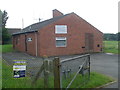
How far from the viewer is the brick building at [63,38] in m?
20.0

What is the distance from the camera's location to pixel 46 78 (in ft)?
17.3

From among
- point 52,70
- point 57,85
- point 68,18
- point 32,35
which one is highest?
point 68,18

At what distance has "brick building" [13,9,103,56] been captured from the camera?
65.8ft

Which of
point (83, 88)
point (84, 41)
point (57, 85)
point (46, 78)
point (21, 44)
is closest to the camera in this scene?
point (57, 85)

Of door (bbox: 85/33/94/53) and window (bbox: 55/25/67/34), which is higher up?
window (bbox: 55/25/67/34)

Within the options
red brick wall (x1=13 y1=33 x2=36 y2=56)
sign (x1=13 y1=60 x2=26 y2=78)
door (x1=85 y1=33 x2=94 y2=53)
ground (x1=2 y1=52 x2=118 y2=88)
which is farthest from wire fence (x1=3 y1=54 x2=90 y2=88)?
door (x1=85 y1=33 x2=94 y2=53)

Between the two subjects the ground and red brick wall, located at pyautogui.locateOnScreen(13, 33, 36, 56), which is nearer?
the ground

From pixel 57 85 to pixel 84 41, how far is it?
18361 mm

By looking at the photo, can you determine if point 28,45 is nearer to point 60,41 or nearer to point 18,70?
point 60,41

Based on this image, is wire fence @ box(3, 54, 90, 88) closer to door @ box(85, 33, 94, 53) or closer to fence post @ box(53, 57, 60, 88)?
fence post @ box(53, 57, 60, 88)

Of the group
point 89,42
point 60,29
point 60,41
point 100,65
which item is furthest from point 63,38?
point 100,65

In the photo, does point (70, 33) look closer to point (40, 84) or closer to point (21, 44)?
point (21, 44)

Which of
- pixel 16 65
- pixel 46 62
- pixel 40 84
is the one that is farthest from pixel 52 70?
pixel 16 65

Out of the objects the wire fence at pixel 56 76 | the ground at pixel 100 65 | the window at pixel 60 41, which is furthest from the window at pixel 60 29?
the wire fence at pixel 56 76
